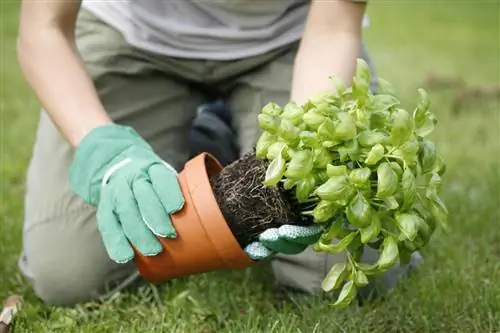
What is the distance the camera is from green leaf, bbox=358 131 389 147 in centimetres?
140

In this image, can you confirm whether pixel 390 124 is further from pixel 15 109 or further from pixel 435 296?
pixel 15 109

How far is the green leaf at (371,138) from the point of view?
4.60 ft

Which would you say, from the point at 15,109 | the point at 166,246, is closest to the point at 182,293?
the point at 166,246

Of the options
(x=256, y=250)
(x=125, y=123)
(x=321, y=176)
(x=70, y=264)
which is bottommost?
(x=70, y=264)

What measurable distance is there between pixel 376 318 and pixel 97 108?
67 centimetres

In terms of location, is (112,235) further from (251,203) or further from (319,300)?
(319,300)

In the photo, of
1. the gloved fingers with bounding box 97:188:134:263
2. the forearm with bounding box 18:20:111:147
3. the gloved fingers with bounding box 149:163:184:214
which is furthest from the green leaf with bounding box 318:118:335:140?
the forearm with bounding box 18:20:111:147

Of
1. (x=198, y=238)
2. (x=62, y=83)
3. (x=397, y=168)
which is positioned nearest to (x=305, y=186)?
(x=397, y=168)

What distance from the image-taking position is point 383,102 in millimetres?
1473

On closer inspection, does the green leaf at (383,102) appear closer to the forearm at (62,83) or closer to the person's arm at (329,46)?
the person's arm at (329,46)

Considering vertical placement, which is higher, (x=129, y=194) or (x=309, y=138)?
(x=309, y=138)

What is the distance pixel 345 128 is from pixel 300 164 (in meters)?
0.08

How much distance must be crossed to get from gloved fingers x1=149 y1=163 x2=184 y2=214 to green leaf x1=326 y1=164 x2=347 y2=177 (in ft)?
1.02

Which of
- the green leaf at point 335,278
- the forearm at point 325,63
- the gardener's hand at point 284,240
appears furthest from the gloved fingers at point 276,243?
the forearm at point 325,63
